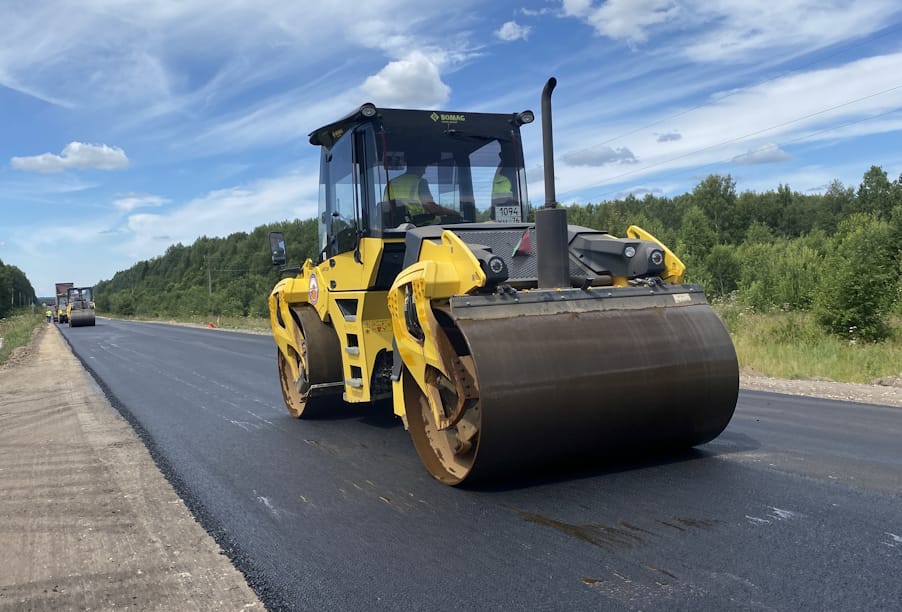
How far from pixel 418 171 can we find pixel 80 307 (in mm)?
48491

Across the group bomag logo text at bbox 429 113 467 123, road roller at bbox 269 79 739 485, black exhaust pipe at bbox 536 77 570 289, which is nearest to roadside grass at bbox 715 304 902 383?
road roller at bbox 269 79 739 485

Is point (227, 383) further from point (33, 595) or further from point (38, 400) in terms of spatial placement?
point (33, 595)

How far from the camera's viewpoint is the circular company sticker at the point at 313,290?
7.70 meters

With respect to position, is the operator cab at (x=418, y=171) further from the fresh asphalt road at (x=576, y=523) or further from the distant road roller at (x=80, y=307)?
the distant road roller at (x=80, y=307)

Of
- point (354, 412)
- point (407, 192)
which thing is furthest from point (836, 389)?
point (407, 192)

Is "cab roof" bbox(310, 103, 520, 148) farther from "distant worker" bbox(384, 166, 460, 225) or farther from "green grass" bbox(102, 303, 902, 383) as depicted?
"green grass" bbox(102, 303, 902, 383)

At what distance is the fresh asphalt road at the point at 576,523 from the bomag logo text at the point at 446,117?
2.97 metres

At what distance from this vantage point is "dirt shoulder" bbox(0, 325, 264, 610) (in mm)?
3629

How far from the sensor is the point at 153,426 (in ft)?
28.1

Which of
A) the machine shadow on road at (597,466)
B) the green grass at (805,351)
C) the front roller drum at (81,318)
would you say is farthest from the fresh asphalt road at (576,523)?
the front roller drum at (81,318)

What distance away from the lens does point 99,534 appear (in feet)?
15.1

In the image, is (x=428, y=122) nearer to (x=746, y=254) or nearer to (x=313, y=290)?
(x=313, y=290)

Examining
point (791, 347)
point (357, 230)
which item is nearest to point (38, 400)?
point (357, 230)

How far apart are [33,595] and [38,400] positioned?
8.89m
